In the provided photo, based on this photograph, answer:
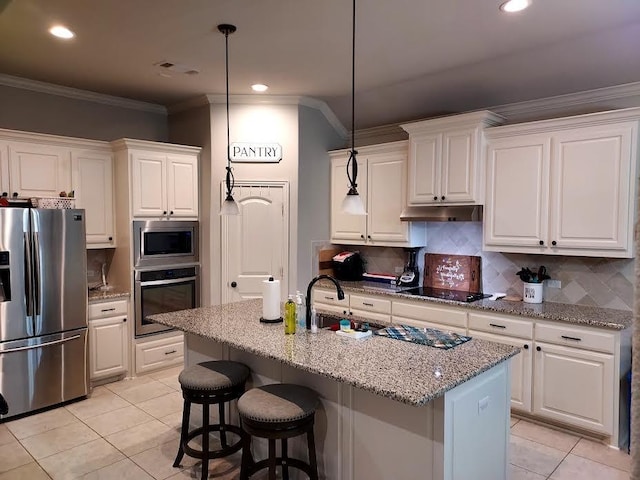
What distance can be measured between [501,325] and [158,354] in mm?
3295

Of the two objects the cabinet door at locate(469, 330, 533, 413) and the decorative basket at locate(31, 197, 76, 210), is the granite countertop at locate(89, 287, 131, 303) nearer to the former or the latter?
the decorative basket at locate(31, 197, 76, 210)

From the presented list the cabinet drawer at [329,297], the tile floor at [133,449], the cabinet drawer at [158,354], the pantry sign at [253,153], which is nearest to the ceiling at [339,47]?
the pantry sign at [253,153]

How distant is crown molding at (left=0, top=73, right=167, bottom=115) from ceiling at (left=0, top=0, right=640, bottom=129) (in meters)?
0.15

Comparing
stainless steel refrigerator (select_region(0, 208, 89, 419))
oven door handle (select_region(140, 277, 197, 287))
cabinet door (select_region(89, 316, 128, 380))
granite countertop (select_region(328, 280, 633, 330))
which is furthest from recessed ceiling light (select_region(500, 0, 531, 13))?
cabinet door (select_region(89, 316, 128, 380))

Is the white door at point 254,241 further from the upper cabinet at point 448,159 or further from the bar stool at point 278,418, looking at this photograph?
the bar stool at point 278,418

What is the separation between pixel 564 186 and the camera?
349cm

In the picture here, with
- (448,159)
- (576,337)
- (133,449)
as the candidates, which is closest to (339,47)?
(448,159)

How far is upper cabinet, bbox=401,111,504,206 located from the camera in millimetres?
3906

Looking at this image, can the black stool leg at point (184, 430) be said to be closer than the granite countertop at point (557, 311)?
Yes

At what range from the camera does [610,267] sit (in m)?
3.57

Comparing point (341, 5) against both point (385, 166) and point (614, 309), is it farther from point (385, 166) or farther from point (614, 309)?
point (614, 309)

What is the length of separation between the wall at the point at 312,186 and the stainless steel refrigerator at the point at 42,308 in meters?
2.08

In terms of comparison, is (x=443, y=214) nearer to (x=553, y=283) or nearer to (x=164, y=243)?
(x=553, y=283)

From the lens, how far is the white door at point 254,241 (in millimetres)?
4699
